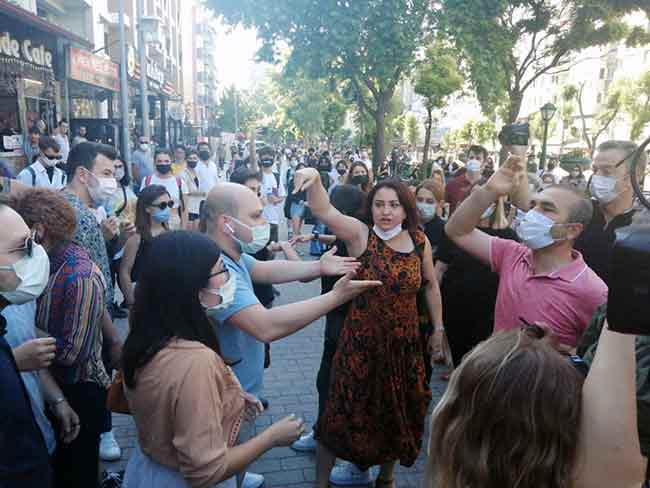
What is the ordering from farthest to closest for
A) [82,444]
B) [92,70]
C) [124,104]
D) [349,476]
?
1. [92,70]
2. [124,104]
3. [349,476]
4. [82,444]

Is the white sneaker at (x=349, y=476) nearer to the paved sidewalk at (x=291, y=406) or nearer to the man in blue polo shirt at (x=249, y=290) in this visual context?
the paved sidewalk at (x=291, y=406)

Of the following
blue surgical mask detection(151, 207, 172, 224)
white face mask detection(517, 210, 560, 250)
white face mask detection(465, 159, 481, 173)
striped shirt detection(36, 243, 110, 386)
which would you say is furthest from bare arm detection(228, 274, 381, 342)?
white face mask detection(465, 159, 481, 173)

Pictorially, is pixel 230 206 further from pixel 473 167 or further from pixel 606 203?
pixel 473 167

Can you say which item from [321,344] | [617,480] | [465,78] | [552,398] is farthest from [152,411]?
[465,78]

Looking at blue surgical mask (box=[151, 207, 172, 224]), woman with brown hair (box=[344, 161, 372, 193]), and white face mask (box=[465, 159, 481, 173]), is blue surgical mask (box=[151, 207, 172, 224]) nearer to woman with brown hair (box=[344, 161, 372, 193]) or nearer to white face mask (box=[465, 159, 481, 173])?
woman with brown hair (box=[344, 161, 372, 193])

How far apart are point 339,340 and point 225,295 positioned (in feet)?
3.99

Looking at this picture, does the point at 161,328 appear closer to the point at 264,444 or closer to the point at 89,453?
the point at 264,444

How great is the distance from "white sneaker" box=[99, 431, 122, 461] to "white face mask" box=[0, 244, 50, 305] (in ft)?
6.60

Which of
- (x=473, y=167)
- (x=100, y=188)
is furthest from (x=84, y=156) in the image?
(x=473, y=167)

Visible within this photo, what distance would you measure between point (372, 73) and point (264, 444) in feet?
43.5

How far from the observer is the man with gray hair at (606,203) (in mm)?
3596

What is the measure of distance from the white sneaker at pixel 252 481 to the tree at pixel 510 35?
11.9m

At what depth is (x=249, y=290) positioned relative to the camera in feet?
7.95

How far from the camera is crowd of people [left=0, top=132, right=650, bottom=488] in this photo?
118 centimetres
